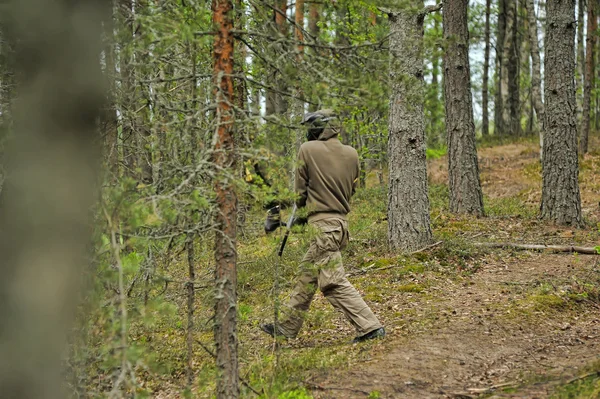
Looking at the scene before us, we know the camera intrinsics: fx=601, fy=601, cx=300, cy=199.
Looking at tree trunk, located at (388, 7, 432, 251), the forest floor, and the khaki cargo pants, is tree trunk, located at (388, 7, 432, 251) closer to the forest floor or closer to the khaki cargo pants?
the forest floor

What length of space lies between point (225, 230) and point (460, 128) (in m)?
10.7

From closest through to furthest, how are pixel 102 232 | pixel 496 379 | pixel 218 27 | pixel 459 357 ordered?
pixel 102 232 < pixel 218 27 < pixel 496 379 < pixel 459 357

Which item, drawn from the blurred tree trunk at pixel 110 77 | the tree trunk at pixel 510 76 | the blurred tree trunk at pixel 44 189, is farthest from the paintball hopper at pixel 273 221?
the tree trunk at pixel 510 76

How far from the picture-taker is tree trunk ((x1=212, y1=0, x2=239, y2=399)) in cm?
452

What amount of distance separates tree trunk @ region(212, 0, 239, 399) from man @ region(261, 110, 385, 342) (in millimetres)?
1787

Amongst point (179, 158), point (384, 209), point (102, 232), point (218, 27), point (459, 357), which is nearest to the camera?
point (102, 232)

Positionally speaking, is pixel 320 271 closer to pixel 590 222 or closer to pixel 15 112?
pixel 15 112

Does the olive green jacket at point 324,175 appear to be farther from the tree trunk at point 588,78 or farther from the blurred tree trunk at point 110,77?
the tree trunk at point 588,78

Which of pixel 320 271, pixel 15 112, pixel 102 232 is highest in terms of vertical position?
pixel 15 112

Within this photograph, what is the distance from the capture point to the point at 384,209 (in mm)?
15562

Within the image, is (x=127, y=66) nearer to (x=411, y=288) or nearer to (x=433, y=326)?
(x=433, y=326)

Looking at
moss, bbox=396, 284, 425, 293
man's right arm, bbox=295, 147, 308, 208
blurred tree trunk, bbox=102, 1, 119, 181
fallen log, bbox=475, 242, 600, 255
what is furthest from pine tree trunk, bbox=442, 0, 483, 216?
blurred tree trunk, bbox=102, 1, 119, 181

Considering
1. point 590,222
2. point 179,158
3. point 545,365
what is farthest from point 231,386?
point 590,222

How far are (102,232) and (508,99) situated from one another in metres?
26.7
